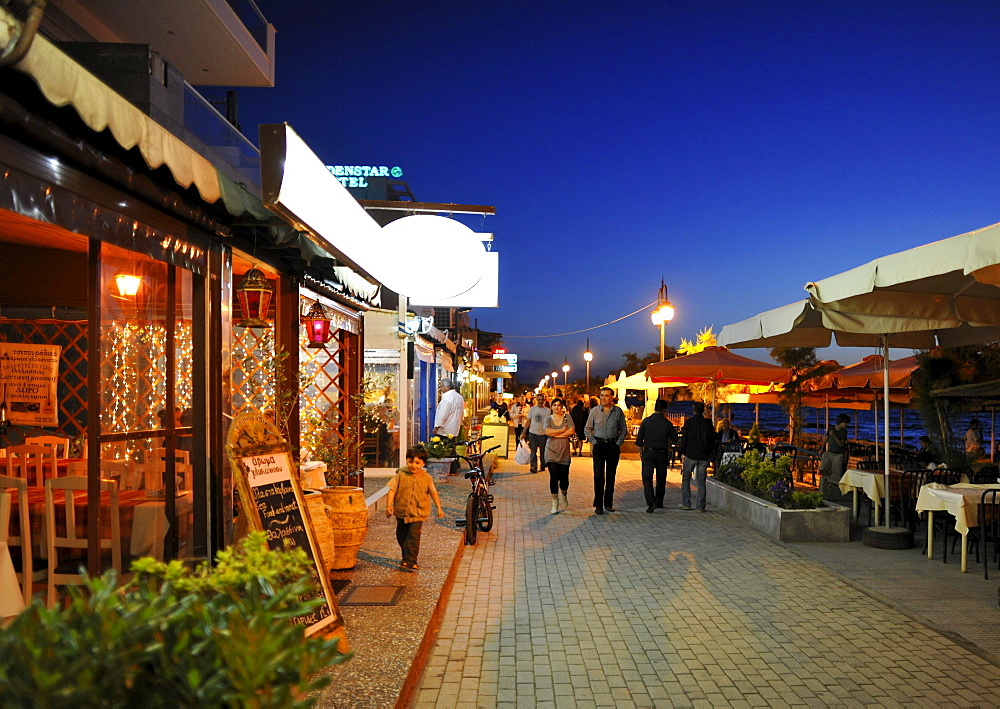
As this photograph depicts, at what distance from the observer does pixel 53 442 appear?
8961mm

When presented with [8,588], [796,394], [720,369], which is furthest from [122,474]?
[796,394]

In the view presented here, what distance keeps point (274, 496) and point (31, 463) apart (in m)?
5.07

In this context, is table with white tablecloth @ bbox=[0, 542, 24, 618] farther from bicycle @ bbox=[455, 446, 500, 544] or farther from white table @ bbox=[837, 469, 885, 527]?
white table @ bbox=[837, 469, 885, 527]

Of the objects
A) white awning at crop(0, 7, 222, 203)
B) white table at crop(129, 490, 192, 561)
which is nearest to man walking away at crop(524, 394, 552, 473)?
white table at crop(129, 490, 192, 561)

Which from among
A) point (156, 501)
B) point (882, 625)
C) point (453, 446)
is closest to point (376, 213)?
point (453, 446)

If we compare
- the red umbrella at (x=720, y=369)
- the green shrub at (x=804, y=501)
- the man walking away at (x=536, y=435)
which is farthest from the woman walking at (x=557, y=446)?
the red umbrella at (x=720, y=369)

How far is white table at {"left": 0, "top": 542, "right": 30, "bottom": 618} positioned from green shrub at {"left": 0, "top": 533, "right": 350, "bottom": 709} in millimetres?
3624

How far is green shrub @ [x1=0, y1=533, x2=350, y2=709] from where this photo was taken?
1606 millimetres

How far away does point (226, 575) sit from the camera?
2523 millimetres

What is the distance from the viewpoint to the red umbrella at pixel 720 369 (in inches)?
583

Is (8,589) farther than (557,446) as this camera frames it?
No

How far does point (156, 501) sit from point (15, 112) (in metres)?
3.34

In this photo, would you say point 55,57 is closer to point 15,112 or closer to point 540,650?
point 15,112

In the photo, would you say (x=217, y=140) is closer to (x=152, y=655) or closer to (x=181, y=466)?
(x=181, y=466)
